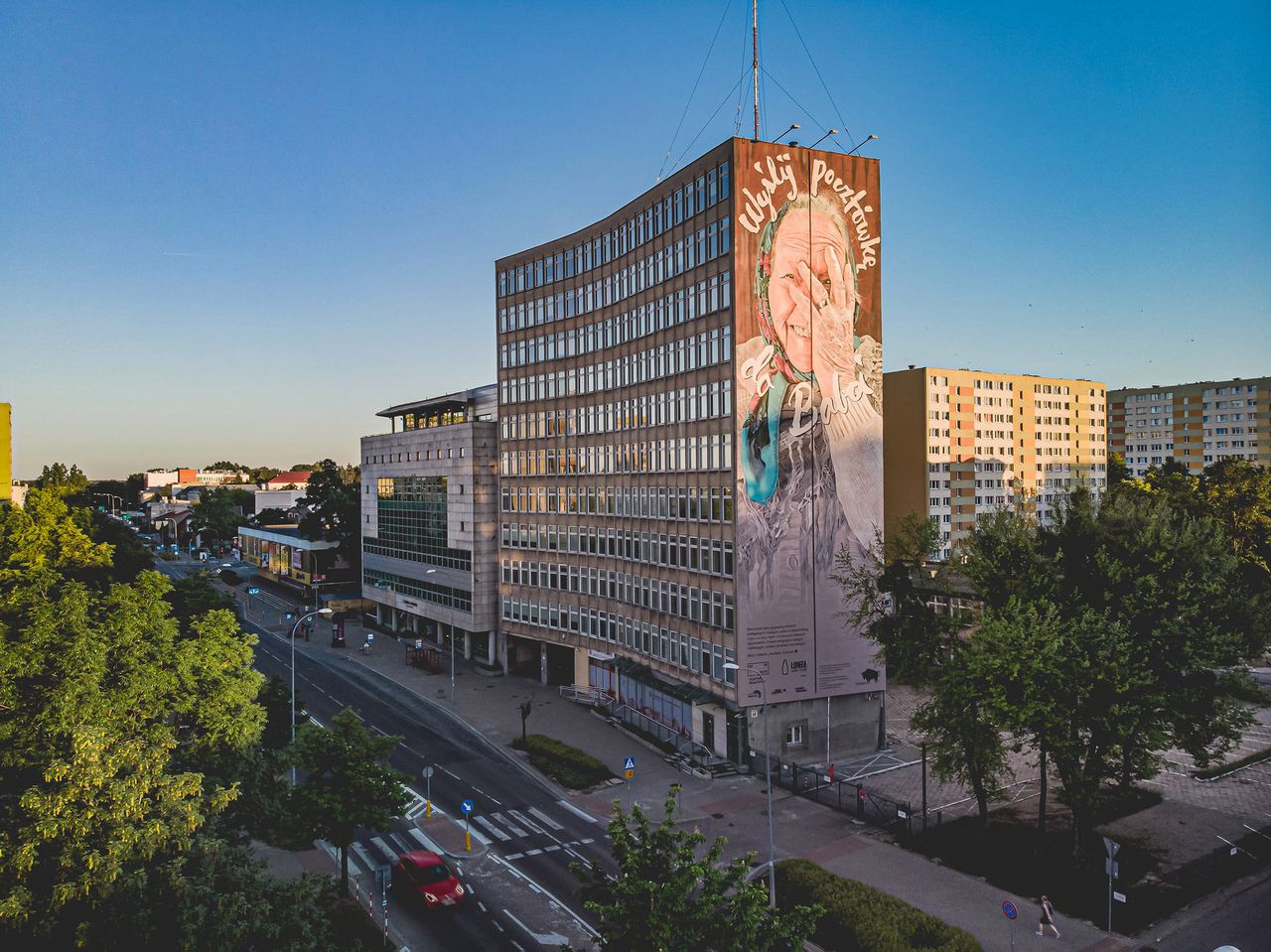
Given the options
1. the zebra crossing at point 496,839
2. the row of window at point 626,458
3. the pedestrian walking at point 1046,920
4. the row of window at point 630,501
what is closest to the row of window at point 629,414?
the row of window at point 626,458

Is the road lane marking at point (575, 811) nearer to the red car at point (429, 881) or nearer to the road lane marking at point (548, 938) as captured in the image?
the red car at point (429, 881)

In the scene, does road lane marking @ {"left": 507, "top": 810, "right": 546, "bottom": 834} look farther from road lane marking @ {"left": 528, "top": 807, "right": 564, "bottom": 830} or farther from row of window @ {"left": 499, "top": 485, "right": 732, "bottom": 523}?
row of window @ {"left": 499, "top": 485, "right": 732, "bottom": 523}

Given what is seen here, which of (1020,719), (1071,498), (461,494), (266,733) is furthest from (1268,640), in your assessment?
(461,494)

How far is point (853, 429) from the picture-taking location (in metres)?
47.8

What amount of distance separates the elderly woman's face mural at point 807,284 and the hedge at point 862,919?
26.4m

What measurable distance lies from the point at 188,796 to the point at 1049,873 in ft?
94.7

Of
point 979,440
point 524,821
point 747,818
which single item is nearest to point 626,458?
point 524,821

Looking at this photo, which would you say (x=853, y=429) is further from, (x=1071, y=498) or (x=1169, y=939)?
(x=1169, y=939)

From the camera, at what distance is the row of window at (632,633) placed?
150 feet

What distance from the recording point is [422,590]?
253 feet

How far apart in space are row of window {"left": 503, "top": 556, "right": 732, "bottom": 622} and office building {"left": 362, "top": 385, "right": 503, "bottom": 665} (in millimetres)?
4324

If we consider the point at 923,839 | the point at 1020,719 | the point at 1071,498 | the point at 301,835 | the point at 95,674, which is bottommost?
the point at 923,839

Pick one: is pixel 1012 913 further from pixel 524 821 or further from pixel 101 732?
pixel 101 732

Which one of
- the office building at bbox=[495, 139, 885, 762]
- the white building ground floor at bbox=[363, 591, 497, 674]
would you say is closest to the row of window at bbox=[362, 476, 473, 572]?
the white building ground floor at bbox=[363, 591, 497, 674]
